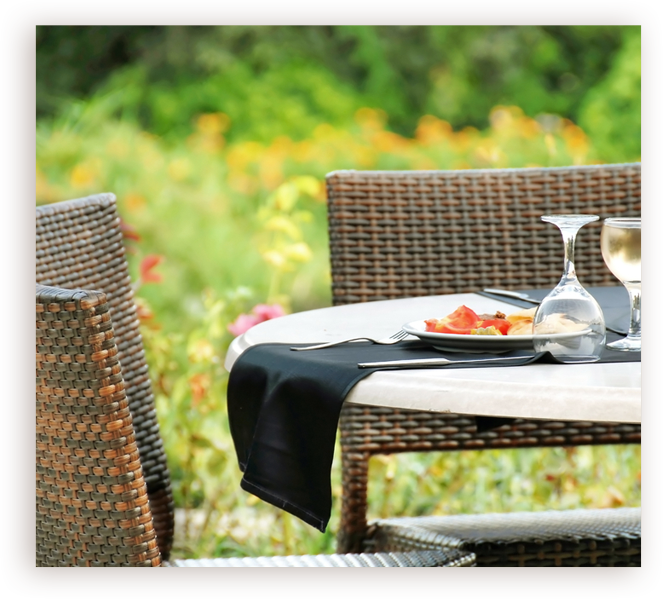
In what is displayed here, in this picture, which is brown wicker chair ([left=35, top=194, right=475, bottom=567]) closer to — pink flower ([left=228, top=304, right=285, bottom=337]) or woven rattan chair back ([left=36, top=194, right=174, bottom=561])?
woven rattan chair back ([left=36, top=194, right=174, bottom=561])

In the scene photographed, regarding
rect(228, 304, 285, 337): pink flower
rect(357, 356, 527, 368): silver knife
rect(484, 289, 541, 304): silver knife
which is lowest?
rect(228, 304, 285, 337): pink flower

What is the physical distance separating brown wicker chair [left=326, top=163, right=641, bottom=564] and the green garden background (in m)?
0.48

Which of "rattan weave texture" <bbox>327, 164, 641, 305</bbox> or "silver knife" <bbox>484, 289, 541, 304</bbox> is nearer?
"silver knife" <bbox>484, 289, 541, 304</bbox>

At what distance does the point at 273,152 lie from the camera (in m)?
4.19

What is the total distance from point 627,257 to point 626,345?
0.11m

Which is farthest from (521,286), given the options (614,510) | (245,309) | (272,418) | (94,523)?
(245,309)

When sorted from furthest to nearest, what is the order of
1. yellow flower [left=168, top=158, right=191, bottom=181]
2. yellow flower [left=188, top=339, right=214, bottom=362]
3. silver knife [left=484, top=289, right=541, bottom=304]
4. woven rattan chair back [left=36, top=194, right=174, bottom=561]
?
1. yellow flower [left=168, top=158, right=191, bottom=181]
2. yellow flower [left=188, top=339, right=214, bottom=362]
3. woven rattan chair back [left=36, top=194, right=174, bottom=561]
4. silver knife [left=484, top=289, right=541, bottom=304]

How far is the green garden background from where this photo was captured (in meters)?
2.50

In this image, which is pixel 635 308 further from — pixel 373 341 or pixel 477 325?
pixel 373 341

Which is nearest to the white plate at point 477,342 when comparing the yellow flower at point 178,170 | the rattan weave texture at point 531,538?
the rattan weave texture at point 531,538

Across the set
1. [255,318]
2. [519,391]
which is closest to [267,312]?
[255,318]

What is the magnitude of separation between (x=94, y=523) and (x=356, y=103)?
435 cm

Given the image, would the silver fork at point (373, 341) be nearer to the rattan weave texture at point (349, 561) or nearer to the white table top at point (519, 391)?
the white table top at point (519, 391)

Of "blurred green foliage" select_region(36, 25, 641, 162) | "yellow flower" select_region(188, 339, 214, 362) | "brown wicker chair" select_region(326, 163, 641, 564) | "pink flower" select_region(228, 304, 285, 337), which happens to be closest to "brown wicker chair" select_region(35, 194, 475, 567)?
"brown wicker chair" select_region(326, 163, 641, 564)
